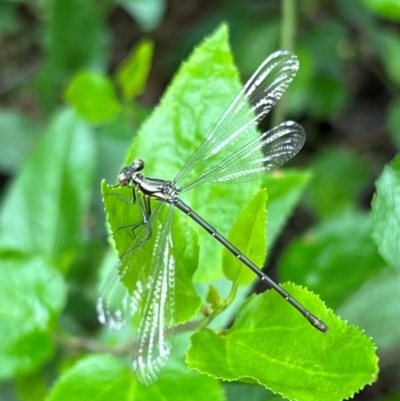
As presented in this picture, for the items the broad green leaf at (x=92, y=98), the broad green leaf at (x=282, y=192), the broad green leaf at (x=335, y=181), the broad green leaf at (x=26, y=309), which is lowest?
the broad green leaf at (x=26, y=309)

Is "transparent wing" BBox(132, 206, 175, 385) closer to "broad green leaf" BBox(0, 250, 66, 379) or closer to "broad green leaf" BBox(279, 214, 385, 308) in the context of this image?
"broad green leaf" BBox(0, 250, 66, 379)

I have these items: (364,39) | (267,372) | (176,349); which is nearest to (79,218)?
(176,349)

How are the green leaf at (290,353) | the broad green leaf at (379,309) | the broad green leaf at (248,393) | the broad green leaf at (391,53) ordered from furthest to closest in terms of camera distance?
1. the broad green leaf at (391,53)
2. the broad green leaf at (379,309)
3. the broad green leaf at (248,393)
4. the green leaf at (290,353)

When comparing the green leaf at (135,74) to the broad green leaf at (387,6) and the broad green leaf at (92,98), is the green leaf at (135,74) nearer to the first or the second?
the broad green leaf at (92,98)

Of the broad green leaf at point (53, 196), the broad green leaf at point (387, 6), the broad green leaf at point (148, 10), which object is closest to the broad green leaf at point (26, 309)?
the broad green leaf at point (53, 196)

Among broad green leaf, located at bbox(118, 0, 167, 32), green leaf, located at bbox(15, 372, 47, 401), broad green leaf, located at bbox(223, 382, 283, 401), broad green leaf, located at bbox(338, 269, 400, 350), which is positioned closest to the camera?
broad green leaf, located at bbox(223, 382, 283, 401)

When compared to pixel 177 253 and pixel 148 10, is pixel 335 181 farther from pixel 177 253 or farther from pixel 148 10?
pixel 177 253

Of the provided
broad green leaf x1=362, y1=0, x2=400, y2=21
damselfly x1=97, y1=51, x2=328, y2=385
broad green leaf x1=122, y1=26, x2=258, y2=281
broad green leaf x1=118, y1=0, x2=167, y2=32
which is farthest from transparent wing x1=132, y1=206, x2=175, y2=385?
broad green leaf x1=118, y1=0, x2=167, y2=32

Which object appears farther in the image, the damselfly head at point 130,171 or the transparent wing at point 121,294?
the damselfly head at point 130,171

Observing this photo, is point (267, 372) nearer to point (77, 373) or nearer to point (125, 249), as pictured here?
point (125, 249)
